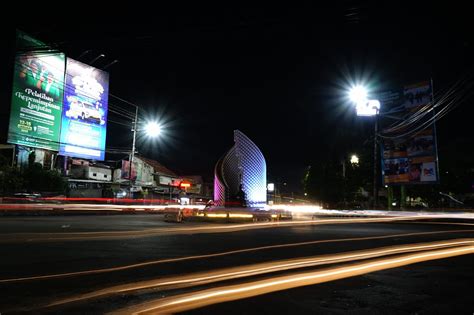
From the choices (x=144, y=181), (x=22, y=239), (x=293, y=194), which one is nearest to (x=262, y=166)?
(x=144, y=181)

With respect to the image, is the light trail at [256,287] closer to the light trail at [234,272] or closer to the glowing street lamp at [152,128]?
the light trail at [234,272]

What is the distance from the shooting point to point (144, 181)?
58.1 meters

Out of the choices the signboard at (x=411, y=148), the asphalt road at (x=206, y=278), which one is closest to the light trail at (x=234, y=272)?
the asphalt road at (x=206, y=278)

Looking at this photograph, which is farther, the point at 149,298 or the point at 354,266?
the point at 354,266

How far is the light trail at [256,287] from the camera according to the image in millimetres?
4641

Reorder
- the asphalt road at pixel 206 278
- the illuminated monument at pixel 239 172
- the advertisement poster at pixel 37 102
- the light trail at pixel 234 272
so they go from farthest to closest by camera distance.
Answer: the illuminated monument at pixel 239 172
the advertisement poster at pixel 37 102
the light trail at pixel 234 272
the asphalt road at pixel 206 278

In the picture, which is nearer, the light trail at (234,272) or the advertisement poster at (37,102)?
the light trail at (234,272)

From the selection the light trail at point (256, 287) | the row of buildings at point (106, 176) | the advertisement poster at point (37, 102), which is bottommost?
the light trail at point (256, 287)

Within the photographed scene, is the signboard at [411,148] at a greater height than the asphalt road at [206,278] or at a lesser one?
greater

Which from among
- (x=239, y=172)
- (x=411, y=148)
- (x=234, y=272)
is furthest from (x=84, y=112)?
(x=234, y=272)

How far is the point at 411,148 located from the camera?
128ft

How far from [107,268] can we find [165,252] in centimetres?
226

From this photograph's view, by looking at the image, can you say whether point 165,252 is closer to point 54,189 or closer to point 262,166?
point 54,189

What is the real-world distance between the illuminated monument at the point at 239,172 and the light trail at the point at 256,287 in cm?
4144
